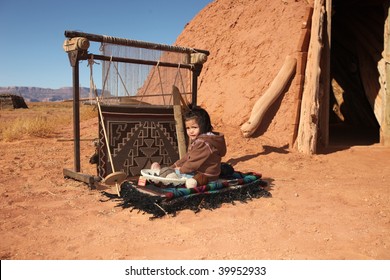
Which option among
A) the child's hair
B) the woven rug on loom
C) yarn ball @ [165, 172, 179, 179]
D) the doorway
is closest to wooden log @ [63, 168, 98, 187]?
the woven rug on loom

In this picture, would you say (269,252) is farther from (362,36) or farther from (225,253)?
(362,36)

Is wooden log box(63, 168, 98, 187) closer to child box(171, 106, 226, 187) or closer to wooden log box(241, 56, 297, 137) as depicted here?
child box(171, 106, 226, 187)

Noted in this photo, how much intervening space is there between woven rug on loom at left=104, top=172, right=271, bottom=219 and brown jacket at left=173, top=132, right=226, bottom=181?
0.60ft

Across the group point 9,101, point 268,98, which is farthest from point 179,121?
point 9,101

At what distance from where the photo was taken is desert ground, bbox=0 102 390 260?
8.95 feet

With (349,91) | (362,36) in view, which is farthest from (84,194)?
(349,91)

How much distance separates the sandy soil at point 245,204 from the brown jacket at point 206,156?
0.51 m

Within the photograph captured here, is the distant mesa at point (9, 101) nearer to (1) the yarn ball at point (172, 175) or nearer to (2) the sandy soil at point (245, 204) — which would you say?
(2) the sandy soil at point (245, 204)

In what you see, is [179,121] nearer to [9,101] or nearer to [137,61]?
[137,61]

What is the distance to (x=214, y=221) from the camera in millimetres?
3385

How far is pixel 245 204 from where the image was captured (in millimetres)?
3896

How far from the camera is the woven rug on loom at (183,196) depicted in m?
3.57

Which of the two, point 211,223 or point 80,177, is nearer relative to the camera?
point 211,223

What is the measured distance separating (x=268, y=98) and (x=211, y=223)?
4432mm
